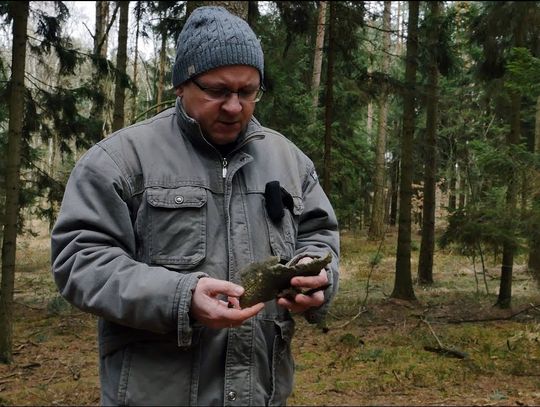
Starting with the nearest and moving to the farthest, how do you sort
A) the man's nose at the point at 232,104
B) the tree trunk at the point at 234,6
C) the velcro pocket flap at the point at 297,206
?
the man's nose at the point at 232,104, the velcro pocket flap at the point at 297,206, the tree trunk at the point at 234,6

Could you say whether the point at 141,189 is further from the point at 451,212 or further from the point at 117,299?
the point at 451,212

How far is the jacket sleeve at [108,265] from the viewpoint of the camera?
1738 millimetres

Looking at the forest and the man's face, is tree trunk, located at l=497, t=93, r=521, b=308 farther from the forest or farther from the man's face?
the man's face

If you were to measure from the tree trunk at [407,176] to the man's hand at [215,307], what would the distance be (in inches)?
424

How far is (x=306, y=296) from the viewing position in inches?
78.6

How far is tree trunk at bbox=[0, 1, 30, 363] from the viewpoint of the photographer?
8.26 m

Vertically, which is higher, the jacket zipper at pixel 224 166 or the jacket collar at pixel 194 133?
Result: the jacket collar at pixel 194 133

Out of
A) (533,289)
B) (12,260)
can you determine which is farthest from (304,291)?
(533,289)

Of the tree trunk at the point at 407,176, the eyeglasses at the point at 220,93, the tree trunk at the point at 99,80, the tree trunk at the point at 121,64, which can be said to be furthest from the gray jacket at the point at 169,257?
the tree trunk at the point at 121,64

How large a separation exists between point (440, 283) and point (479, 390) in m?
9.05

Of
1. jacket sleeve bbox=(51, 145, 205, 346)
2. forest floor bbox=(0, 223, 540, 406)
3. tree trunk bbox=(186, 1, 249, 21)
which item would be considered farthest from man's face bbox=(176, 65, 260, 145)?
forest floor bbox=(0, 223, 540, 406)

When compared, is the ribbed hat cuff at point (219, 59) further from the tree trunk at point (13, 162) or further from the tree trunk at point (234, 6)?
the tree trunk at point (13, 162)

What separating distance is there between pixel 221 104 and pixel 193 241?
53 cm

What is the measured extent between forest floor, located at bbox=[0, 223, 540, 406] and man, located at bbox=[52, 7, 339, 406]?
4764mm
